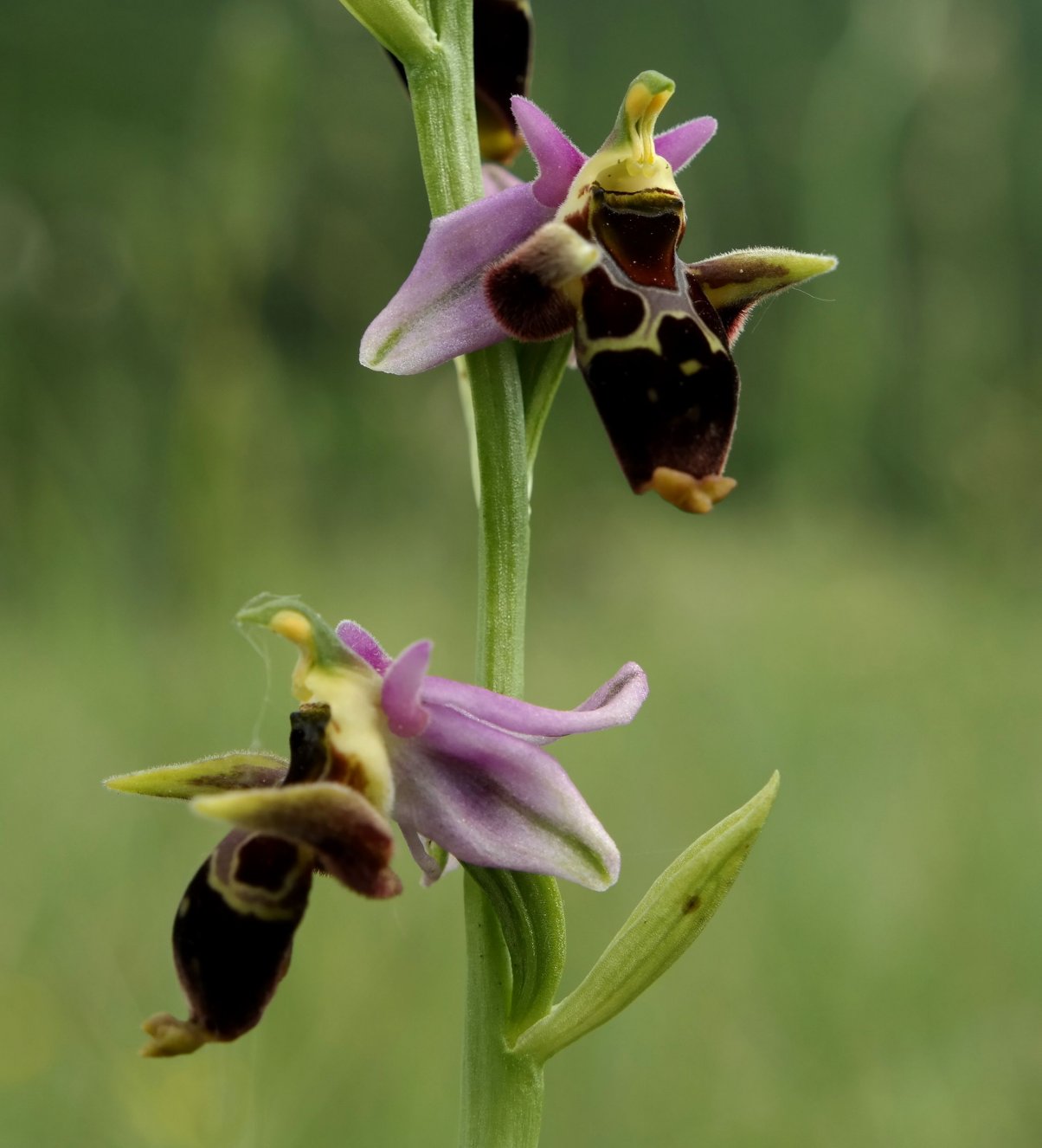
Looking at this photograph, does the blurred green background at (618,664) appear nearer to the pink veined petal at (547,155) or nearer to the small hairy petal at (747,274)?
the pink veined petal at (547,155)

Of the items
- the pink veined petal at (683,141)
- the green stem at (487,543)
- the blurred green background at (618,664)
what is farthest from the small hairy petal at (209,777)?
the blurred green background at (618,664)

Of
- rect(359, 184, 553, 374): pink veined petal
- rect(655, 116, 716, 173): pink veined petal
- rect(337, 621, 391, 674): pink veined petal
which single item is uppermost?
rect(655, 116, 716, 173): pink veined petal

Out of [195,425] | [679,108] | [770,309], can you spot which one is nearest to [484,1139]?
[195,425]

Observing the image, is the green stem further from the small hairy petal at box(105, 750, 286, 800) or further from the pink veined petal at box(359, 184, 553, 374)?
the small hairy petal at box(105, 750, 286, 800)

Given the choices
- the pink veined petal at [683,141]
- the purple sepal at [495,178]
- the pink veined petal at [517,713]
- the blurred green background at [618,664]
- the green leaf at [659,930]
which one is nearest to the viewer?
the pink veined petal at [517,713]

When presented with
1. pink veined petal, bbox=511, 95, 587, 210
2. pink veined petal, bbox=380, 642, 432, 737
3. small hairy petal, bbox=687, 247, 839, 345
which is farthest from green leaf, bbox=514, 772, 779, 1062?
pink veined petal, bbox=511, 95, 587, 210

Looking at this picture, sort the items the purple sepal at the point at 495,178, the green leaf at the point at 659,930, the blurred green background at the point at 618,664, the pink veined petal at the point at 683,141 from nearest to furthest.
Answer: the green leaf at the point at 659,930 → the pink veined petal at the point at 683,141 → the purple sepal at the point at 495,178 → the blurred green background at the point at 618,664

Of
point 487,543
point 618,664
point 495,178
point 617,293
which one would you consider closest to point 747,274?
point 617,293
